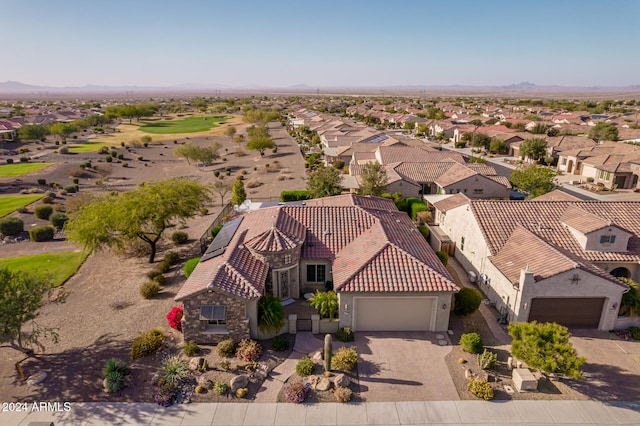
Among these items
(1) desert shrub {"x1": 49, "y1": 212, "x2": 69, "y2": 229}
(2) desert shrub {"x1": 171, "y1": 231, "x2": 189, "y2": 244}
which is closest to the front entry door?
(2) desert shrub {"x1": 171, "y1": 231, "x2": 189, "y2": 244}

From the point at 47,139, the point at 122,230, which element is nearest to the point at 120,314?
the point at 122,230

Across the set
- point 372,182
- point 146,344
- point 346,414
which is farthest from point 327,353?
point 372,182

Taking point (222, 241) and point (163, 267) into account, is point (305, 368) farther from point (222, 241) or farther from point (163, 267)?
point (163, 267)

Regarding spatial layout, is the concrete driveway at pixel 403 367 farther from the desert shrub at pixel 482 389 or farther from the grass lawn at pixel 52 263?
the grass lawn at pixel 52 263

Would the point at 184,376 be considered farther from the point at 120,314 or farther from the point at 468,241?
the point at 468,241

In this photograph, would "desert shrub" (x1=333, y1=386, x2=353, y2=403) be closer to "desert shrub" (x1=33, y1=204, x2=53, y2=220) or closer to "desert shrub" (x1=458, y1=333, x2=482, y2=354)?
"desert shrub" (x1=458, y1=333, x2=482, y2=354)

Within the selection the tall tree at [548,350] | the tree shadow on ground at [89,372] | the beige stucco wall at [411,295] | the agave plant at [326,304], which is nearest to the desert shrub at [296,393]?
the agave plant at [326,304]
